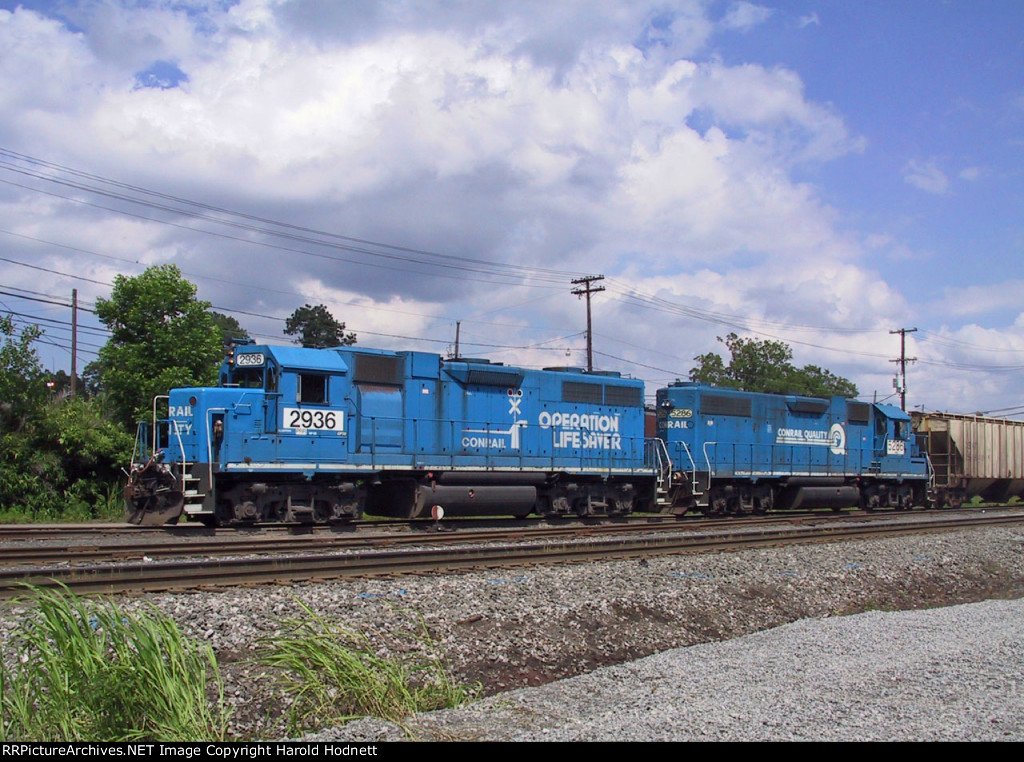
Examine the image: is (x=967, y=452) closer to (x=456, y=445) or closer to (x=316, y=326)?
(x=456, y=445)

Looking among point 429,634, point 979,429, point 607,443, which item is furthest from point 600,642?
point 979,429

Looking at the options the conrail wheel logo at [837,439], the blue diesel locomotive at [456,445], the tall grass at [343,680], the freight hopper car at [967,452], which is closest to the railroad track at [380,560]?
the tall grass at [343,680]

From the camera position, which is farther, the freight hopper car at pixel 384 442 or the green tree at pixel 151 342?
the green tree at pixel 151 342

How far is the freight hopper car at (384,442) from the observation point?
1534cm

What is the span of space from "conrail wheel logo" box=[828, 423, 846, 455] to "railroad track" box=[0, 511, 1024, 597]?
8174mm

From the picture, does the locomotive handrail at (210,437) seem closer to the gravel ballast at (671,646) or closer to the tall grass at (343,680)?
the gravel ballast at (671,646)

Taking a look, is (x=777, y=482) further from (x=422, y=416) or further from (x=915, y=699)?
(x=915, y=699)

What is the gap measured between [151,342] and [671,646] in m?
19.5

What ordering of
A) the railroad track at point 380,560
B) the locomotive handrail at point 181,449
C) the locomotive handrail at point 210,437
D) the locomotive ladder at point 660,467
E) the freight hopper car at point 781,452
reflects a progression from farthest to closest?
the freight hopper car at point 781,452
the locomotive ladder at point 660,467
the locomotive handrail at point 210,437
the locomotive handrail at point 181,449
the railroad track at point 380,560

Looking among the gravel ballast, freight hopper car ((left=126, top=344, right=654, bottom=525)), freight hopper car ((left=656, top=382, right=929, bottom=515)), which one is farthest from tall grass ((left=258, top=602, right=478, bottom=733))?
freight hopper car ((left=656, top=382, right=929, bottom=515))

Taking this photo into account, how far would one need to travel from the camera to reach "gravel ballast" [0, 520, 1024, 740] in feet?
18.8

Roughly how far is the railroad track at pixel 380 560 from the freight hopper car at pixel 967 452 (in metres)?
13.6

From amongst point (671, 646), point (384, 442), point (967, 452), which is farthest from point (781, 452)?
point (671, 646)

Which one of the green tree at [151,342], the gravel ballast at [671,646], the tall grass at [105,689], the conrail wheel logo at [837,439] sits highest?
the green tree at [151,342]
